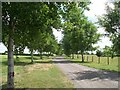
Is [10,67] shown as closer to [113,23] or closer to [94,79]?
[94,79]

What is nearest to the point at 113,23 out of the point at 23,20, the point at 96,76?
the point at 96,76

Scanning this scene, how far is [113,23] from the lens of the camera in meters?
32.1

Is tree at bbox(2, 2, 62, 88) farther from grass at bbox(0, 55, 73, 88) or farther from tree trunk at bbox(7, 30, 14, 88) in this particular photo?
grass at bbox(0, 55, 73, 88)

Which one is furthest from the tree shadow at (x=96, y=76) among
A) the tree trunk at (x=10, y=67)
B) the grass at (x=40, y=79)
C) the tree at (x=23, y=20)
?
the tree trunk at (x=10, y=67)

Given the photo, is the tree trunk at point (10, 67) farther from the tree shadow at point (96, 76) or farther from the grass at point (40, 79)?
the tree shadow at point (96, 76)

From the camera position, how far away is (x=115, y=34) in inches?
1281

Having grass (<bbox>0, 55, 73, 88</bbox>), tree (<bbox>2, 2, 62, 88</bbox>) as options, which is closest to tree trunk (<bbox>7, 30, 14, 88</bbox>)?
tree (<bbox>2, 2, 62, 88</bbox>)

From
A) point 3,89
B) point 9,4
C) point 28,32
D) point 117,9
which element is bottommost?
point 3,89

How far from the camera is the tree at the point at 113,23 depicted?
1249 inches

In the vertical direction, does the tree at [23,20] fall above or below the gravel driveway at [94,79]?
above

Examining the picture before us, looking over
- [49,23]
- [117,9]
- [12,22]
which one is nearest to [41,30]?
[49,23]

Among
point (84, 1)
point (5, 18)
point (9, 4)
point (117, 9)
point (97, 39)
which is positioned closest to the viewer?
point (9, 4)

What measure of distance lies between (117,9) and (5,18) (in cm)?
1930

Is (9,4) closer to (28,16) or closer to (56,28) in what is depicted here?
(28,16)
